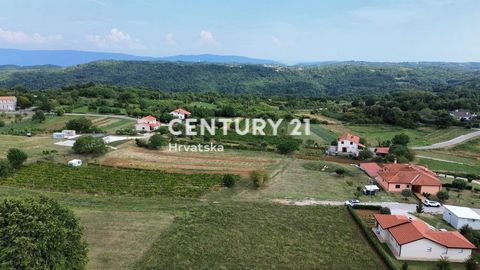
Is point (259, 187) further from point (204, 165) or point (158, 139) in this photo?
point (158, 139)

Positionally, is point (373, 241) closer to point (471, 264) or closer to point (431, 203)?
point (471, 264)

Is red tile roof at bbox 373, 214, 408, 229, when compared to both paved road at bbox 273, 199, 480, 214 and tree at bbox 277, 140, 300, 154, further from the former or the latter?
tree at bbox 277, 140, 300, 154

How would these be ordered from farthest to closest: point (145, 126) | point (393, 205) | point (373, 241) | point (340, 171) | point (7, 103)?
point (7, 103) → point (145, 126) → point (340, 171) → point (393, 205) → point (373, 241)

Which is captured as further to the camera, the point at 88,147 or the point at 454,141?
the point at 454,141

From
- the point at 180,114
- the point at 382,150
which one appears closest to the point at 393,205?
the point at 382,150

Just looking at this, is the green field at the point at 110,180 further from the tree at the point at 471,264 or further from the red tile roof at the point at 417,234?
the tree at the point at 471,264

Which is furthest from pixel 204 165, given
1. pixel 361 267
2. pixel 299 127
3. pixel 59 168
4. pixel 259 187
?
pixel 299 127

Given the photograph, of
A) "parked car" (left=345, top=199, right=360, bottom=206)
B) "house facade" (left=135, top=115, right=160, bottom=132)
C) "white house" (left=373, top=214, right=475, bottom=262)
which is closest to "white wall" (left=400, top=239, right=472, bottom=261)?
"white house" (left=373, top=214, right=475, bottom=262)
